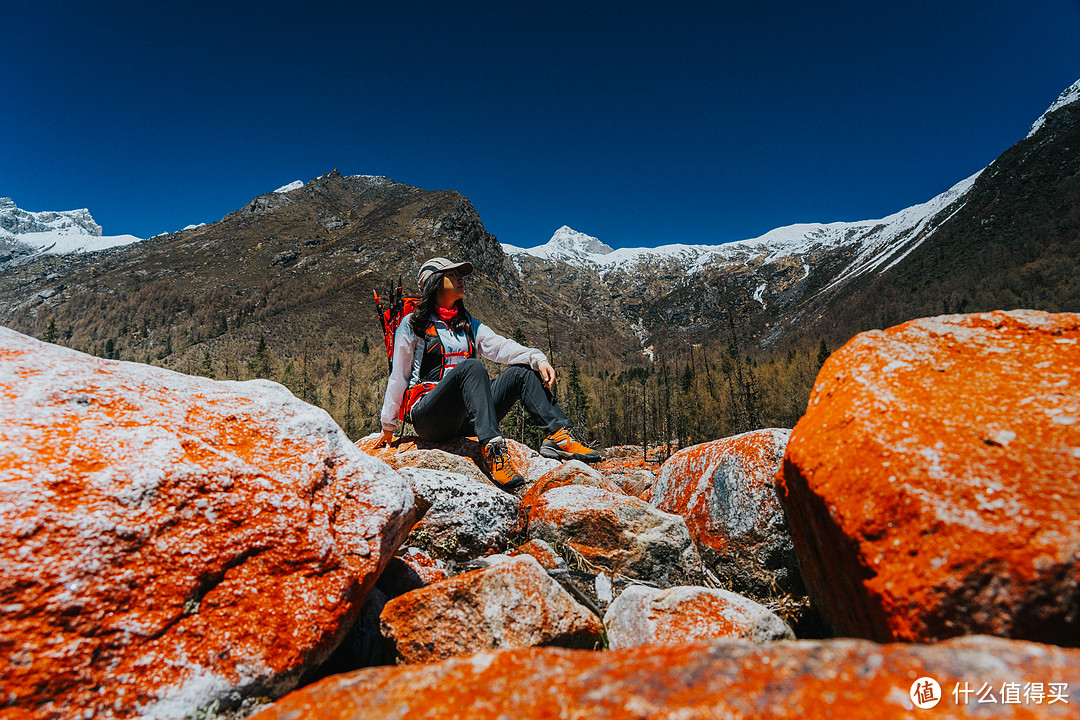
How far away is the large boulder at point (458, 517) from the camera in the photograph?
3.35 m

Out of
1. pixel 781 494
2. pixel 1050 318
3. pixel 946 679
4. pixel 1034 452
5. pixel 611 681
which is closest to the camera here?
pixel 946 679

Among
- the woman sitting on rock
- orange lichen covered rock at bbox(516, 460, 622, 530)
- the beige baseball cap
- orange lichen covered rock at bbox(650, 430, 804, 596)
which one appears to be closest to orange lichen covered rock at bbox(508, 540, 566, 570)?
orange lichen covered rock at bbox(516, 460, 622, 530)

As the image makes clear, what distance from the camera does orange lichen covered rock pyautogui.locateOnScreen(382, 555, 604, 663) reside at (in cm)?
229

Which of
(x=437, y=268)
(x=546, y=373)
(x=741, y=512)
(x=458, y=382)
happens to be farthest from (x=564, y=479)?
(x=437, y=268)

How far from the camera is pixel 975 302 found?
10694 centimetres

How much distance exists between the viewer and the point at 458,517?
3469mm

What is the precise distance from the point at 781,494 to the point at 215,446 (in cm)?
299

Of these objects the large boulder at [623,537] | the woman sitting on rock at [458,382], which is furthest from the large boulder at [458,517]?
the woman sitting on rock at [458,382]

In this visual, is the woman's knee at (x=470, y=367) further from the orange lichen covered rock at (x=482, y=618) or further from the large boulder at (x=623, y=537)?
the orange lichen covered rock at (x=482, y=618)

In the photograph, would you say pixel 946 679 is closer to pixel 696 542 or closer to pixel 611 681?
pixel 611 681

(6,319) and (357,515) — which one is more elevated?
(6,319)

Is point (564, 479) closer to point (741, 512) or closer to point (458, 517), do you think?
point (458, 517)

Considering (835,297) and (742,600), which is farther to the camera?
(835,297)

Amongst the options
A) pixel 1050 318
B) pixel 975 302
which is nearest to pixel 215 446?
pixel 1050 318
